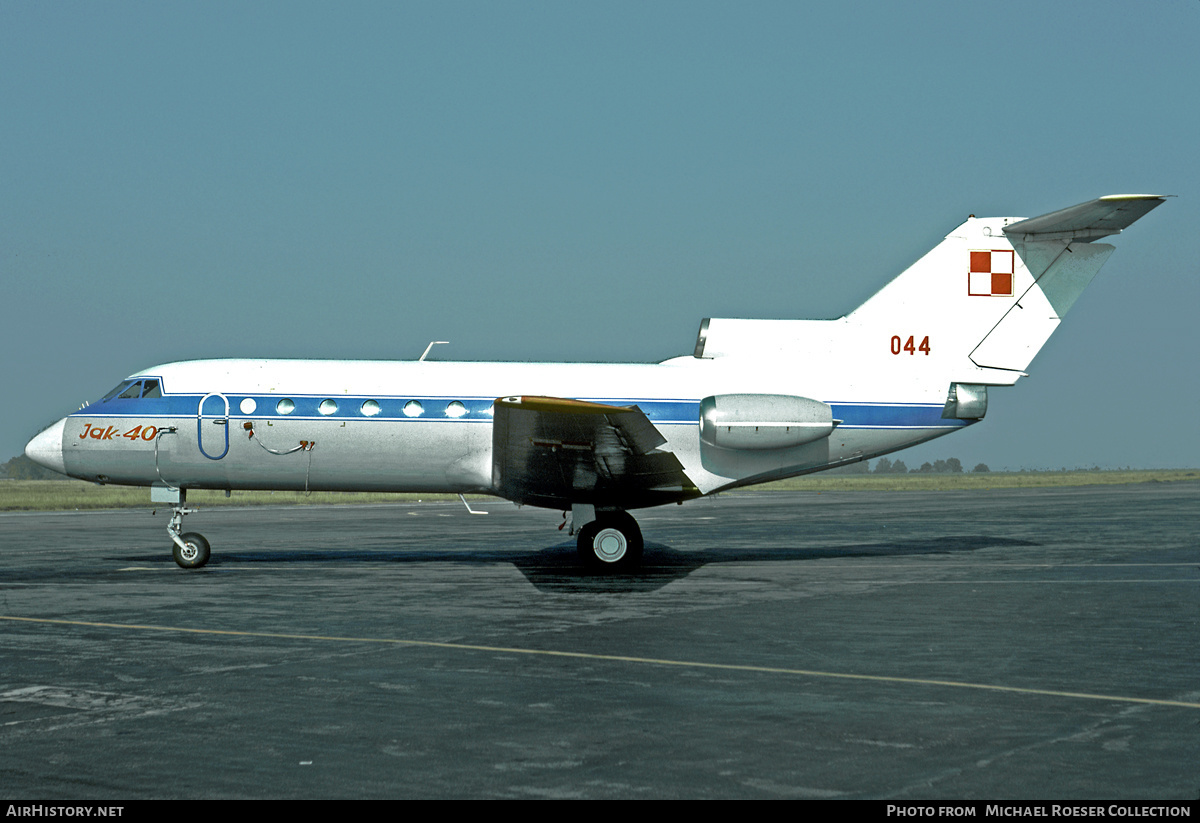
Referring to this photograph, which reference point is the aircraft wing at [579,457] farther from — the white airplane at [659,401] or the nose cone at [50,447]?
the nose cone at [50,447]

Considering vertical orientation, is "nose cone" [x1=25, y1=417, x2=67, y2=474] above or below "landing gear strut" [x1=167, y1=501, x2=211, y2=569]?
above

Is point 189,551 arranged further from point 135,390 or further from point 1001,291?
point 1001,291

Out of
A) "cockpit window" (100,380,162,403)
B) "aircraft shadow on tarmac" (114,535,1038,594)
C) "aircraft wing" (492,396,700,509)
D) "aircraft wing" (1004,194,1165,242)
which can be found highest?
"aircraft wing" (1004,194,1165,242)

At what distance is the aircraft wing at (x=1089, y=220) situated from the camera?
1598cm

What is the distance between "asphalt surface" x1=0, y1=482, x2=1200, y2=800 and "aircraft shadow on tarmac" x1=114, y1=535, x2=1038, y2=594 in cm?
21

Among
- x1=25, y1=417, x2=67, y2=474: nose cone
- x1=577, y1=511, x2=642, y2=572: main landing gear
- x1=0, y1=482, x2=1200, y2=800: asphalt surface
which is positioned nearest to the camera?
x1=0, y1=482, x2=1200, y2=800: asphalt surface

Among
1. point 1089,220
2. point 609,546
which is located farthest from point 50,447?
point 1089,220

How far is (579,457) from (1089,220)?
9043 millimetres

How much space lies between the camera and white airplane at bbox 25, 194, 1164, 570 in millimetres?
17438

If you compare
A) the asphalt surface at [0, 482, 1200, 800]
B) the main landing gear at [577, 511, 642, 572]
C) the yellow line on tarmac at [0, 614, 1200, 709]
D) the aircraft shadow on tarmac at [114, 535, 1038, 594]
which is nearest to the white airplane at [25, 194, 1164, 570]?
the main landing gear at [577, 511, 642, 572]

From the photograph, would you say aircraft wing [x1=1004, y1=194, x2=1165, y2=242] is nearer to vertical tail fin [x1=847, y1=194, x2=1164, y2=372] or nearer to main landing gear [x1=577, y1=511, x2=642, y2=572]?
vertical tail fin [x1=847, y1=194, x2=1164, y2=372]

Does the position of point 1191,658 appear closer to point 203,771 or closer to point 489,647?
point 489,647

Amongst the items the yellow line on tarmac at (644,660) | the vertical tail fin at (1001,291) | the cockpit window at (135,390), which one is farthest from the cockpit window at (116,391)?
the vertical tail fin at (1001,291)

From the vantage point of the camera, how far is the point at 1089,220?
17094 mm
